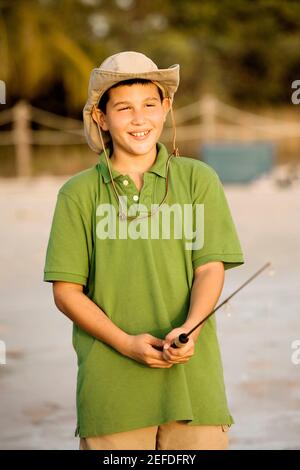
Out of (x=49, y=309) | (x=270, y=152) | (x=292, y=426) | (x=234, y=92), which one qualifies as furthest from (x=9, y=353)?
(x=234, y=92)

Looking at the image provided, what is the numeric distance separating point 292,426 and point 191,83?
2063 centimetres

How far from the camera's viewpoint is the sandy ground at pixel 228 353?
3682 millimetres

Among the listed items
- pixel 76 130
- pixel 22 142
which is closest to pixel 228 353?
pixel 22 142

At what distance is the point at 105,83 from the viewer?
7.79ft

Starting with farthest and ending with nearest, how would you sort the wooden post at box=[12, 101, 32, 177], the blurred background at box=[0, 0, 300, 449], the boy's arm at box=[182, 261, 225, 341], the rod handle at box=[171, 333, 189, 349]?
A: the wooden post at box=[12, 101, 32, 177] → the blurred background at box=[0, 0, 300, 449] → the boy's arm at box=[182, 261, 225, 341] → the rod handle at box=[171, 333, 189, 349]

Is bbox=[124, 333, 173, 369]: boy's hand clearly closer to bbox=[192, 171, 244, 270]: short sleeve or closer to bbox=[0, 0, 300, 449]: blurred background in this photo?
bbox=[192, 171, 244, 270]: short sleeve

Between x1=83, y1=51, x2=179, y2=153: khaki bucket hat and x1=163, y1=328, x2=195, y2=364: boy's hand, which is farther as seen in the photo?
x1=83, y1=51, x2=179, y2=153: khaki bucket hat

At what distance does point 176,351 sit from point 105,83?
2.08 ft

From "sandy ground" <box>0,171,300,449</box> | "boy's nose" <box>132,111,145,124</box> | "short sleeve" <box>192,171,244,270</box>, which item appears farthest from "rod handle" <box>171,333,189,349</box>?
"sandy ground" <box>0,171,300,449</box>

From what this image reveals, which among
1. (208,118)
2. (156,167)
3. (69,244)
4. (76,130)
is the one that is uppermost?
(76,130)

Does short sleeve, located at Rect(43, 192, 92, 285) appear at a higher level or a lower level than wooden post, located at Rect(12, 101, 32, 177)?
lower

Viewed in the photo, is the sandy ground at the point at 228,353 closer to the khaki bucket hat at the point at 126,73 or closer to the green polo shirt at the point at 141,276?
the green polo shirt at the point at 141,276

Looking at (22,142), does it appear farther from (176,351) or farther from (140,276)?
(176,351)

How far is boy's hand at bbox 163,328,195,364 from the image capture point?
7.09 ft
